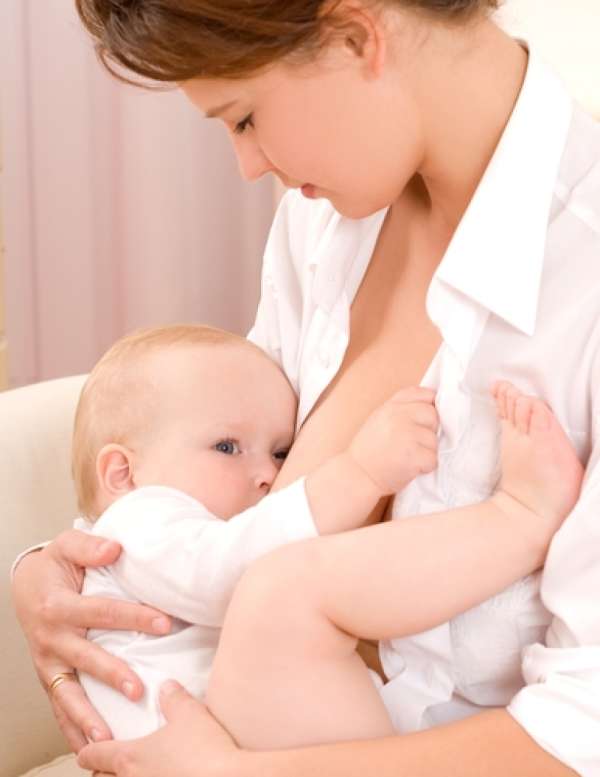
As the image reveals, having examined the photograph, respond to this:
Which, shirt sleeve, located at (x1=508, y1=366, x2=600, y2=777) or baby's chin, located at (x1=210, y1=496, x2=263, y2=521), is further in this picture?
baby's chin, located at (x1=210, y1=496, x2=263, y2=521)

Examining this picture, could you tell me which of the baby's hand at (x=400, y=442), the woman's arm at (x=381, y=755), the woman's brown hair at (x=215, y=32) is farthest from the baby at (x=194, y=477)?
the woman's brown hair at (x=215, y=32)

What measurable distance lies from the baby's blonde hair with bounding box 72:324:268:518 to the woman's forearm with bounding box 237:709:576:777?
1.38 ft

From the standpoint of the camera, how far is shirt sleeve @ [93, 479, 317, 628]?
3.91ft

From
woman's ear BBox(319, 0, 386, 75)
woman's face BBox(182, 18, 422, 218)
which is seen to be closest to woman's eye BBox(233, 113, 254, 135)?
woman's face BBox(182, 18, 422, 218)

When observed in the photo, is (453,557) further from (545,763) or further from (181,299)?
(181,299)

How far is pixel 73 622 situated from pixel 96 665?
60 mm

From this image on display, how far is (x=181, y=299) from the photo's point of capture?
9.43 feet

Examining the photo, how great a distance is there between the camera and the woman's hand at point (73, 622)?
4.16 feet

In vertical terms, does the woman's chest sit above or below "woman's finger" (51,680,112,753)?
above

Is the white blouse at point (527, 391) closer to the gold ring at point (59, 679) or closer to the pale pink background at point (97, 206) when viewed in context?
the gold ring at point (59, 679)

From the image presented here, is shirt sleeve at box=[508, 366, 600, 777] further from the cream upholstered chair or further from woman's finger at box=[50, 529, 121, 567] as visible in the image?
the cream upholstered chair

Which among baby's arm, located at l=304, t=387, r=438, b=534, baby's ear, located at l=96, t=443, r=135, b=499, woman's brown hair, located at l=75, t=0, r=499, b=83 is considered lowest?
baby's ear, located at l=96, t=443, r=135, b=499

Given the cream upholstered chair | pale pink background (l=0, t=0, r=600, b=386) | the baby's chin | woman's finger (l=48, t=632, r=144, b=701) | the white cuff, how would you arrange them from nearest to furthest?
the white cuff, woman's finger (l=48, t=632, r=144, b=701), the baby's chin, the cream upholstered chair, pale pink background (l=0, t=0, r=600, b=386)

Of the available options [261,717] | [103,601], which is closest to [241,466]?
[103,601]
